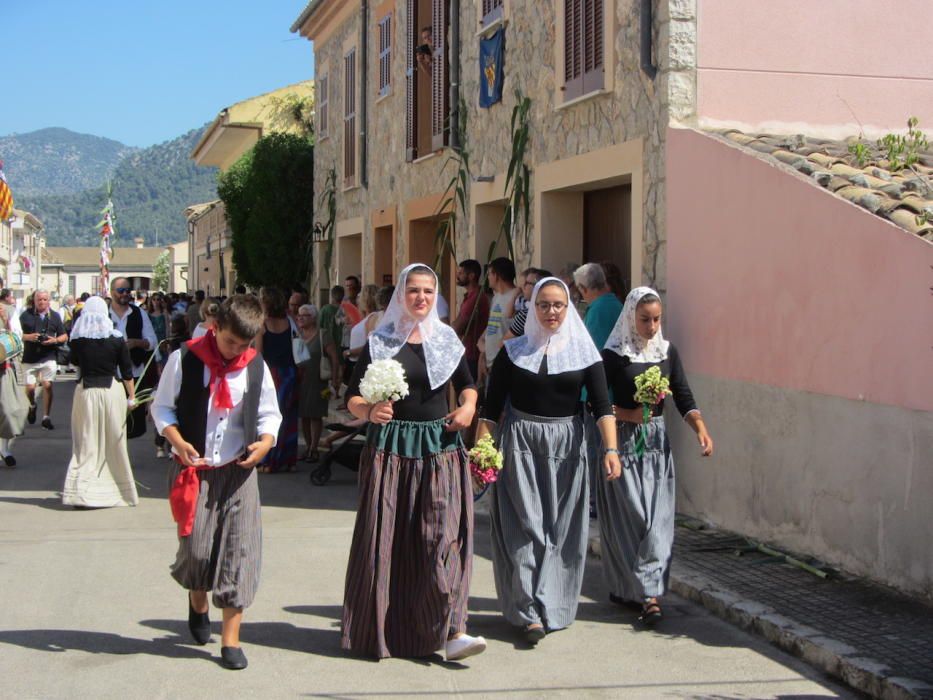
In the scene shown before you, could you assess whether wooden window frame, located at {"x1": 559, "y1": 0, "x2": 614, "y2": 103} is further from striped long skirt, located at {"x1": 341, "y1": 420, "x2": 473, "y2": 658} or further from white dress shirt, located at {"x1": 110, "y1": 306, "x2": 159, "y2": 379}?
white dress shirt, located at {"x1": 110, "y1": 306, "x2": 159, "y2": 379}

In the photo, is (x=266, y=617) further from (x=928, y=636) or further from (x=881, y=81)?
(x=881, y=81)

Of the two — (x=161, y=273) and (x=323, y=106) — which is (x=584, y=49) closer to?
(x=323, y=106)

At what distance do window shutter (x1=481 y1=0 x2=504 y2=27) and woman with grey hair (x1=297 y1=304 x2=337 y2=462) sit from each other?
392cm

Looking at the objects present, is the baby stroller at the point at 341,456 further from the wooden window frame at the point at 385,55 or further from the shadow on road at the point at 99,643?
the wooden window frame at the point at 385,55

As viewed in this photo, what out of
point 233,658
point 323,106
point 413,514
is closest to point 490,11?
point 413,514

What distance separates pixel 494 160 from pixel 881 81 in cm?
456

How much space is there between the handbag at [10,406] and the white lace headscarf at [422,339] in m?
7.64

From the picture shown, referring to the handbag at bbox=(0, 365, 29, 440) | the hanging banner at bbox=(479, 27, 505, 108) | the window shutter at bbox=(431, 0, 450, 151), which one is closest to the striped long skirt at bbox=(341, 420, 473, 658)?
the handbag at bbox=(0, 365, 29, 440)

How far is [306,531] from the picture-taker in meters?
9.22

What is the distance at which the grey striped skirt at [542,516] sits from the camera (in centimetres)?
629

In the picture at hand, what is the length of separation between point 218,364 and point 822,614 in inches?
130

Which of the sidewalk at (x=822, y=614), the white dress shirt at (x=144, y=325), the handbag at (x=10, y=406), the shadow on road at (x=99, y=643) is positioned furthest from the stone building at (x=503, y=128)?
the handbag at (x=10, y=406)

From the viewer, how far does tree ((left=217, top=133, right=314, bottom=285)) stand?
2491 cm

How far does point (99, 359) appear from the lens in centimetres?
1049
